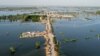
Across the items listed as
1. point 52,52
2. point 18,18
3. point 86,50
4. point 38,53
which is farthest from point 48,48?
point 18,18

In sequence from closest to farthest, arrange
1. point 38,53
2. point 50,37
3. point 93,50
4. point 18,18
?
point 50,37 → point 38,53 → point 93,50 → point 18,18

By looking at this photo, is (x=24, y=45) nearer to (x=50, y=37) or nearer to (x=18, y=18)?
(x=50, y=37)

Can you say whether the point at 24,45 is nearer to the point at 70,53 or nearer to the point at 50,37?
the point at 70,53

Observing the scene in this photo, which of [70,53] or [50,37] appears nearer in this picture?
[50,37]

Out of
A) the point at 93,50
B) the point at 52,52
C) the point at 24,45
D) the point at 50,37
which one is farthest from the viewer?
the point at 24,45

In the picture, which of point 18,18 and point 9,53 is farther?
point 18,18

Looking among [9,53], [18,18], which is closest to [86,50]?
[9,53]

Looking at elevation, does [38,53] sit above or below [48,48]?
below

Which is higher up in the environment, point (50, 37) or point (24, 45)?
point (50, 37)

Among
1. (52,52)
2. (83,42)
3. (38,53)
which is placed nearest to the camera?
(52,52)
